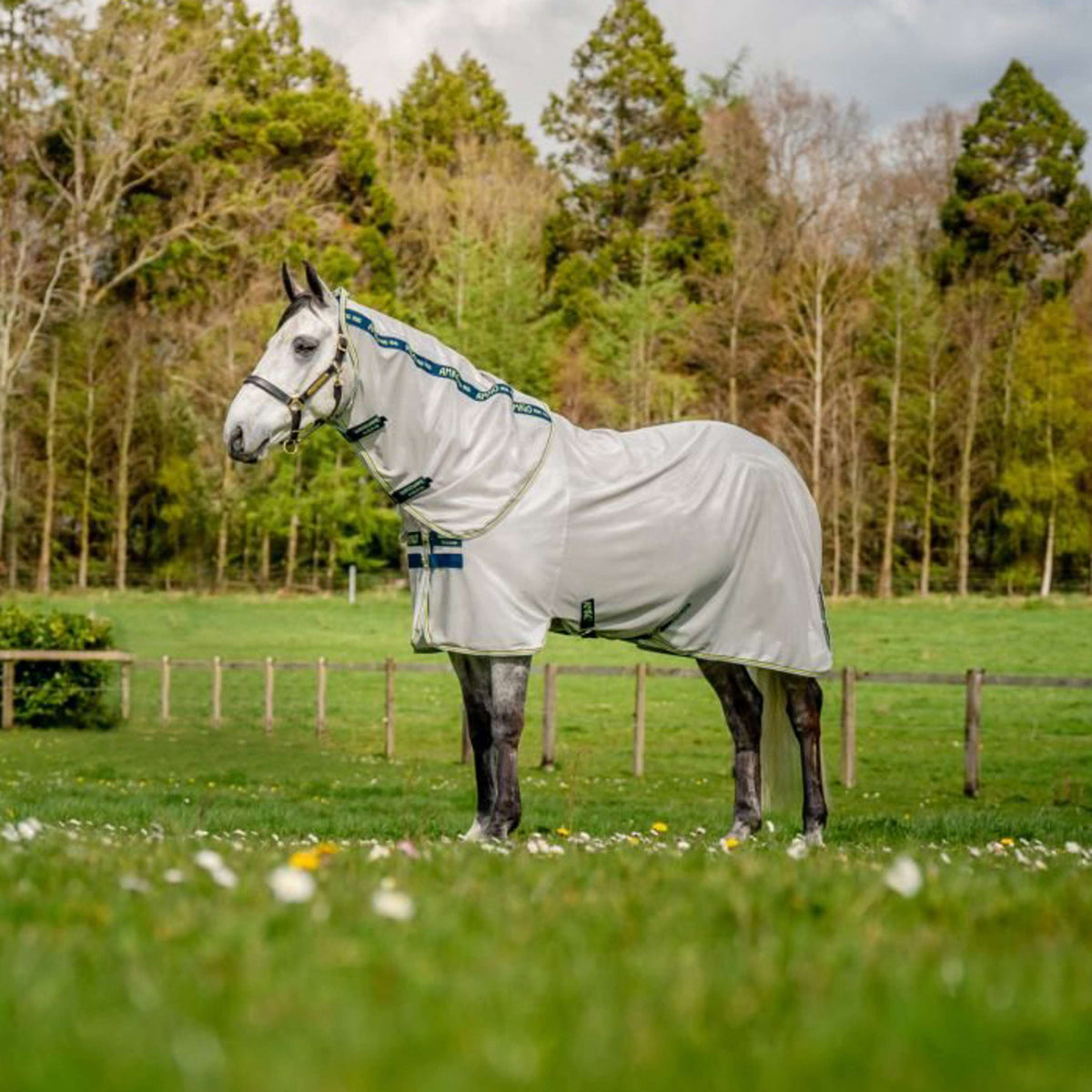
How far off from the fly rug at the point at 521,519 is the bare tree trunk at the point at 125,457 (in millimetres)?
43941

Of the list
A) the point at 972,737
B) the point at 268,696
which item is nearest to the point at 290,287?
the point at 972,737

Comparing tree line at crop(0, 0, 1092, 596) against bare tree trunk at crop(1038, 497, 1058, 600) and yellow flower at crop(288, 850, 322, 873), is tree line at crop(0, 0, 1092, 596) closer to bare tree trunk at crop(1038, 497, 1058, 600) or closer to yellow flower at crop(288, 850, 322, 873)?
bare tree trunk at crop(1038, 497, 1058, 600)

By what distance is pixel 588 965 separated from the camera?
2.91m

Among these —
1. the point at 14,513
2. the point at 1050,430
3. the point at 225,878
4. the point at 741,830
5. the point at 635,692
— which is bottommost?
the point at 635,692

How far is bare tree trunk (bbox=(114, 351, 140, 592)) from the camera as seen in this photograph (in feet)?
168

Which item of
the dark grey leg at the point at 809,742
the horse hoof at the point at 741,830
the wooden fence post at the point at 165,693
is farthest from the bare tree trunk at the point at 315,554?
the horse hoof at the point at 741,830

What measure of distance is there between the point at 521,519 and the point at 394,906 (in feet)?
16.7

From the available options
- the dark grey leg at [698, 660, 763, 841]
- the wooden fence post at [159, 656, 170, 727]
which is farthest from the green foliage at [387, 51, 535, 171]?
the dark grey leg at [698, 660, 763, 841]

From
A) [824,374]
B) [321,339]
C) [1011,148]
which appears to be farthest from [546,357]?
[321,339]

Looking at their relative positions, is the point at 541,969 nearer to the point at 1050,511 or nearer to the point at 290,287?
the point at 290,287

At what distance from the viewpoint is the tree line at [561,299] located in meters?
49.6

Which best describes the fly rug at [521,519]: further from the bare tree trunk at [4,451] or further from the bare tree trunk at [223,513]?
the bare tree trunk at [223,513]

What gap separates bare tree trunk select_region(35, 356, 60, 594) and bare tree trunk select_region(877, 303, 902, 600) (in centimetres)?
2730

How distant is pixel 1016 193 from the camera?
2216 inches
